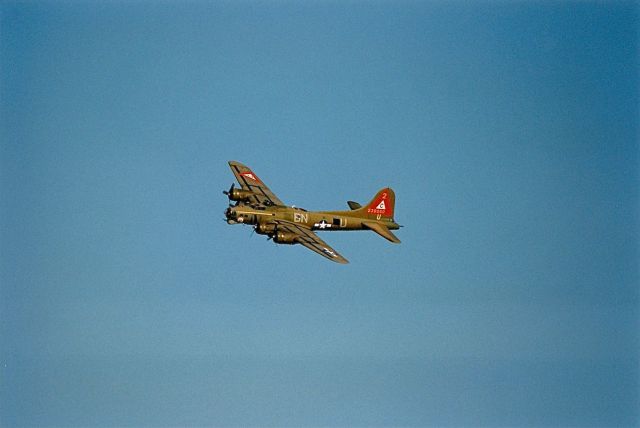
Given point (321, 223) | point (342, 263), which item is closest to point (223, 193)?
point (321, 223)

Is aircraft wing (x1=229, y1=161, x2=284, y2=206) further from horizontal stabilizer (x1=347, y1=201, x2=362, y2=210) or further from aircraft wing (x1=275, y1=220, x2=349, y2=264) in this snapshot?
horizontal stabilizer (x1=347, y1=201, x2=362, y2=210)

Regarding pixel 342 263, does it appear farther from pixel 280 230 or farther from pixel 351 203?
pixel 351 203

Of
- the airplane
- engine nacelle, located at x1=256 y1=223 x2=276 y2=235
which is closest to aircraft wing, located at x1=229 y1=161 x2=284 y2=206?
the airplane

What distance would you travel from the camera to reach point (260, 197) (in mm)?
93250

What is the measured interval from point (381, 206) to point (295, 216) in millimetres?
10919

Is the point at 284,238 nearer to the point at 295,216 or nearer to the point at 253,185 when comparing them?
the point at 295,216

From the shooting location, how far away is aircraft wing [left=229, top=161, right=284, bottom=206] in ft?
304

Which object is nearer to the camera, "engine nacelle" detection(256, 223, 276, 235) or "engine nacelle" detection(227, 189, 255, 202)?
"engine nacelle" detection(256, 223, 276, 235)

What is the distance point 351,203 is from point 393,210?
4.34 meters

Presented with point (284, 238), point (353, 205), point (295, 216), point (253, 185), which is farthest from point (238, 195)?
point (353, 205)

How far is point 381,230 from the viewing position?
92.9 meters

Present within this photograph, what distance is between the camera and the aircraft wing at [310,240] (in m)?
82.3

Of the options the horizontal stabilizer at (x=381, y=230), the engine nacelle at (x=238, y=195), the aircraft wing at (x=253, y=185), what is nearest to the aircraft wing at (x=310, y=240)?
the aircraft wing at (x=253, y=185)

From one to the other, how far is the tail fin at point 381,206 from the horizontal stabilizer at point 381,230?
122 cm
